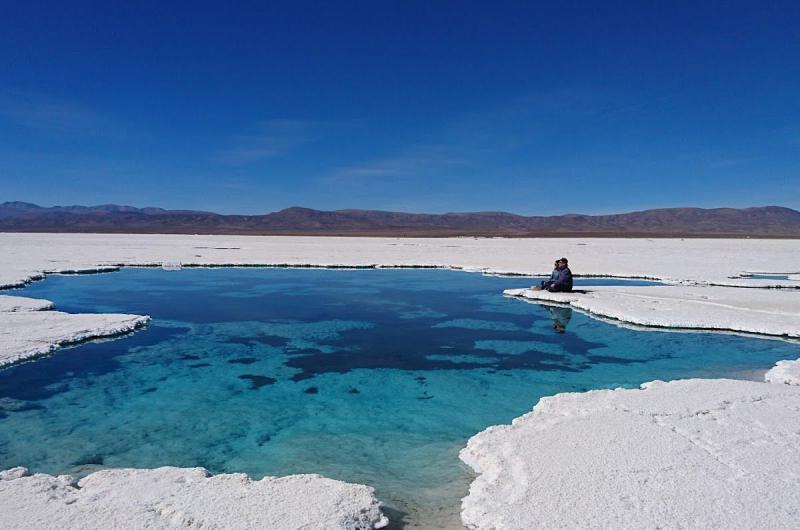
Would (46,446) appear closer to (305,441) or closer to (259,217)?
(305,441)

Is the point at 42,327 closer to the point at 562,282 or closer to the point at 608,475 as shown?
the point at 608,475

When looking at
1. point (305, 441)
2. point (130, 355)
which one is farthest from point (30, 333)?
point (305, 441)

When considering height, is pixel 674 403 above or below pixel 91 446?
above

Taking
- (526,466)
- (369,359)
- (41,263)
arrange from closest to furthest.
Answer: (526,466) < (369,359) < (41,263)

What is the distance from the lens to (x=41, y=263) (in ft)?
80.8

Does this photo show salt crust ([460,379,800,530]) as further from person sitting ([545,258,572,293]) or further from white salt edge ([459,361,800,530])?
person sitting ([545,258,572,293])

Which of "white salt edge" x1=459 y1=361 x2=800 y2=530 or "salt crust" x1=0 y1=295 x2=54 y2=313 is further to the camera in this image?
"salt crust" x1=0 y1=295 x2=54 y2=313

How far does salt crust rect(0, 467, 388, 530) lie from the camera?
13.1 feet

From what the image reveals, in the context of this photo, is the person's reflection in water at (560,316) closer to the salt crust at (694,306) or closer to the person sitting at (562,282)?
the salt crust at (694,306)

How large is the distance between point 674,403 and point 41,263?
26.4 meters

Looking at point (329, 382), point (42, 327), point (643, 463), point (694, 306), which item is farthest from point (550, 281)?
point (42, 327)

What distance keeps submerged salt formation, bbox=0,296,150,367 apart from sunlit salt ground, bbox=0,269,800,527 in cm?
37

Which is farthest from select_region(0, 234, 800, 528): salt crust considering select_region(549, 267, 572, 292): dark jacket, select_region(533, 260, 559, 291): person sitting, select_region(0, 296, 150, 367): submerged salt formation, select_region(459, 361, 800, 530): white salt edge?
select_region(533, 260, 559, 291): person sitting

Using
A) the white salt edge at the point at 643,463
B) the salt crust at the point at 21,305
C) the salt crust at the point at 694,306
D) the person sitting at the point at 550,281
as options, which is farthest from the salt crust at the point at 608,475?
the salt crust at the point at 21,305
